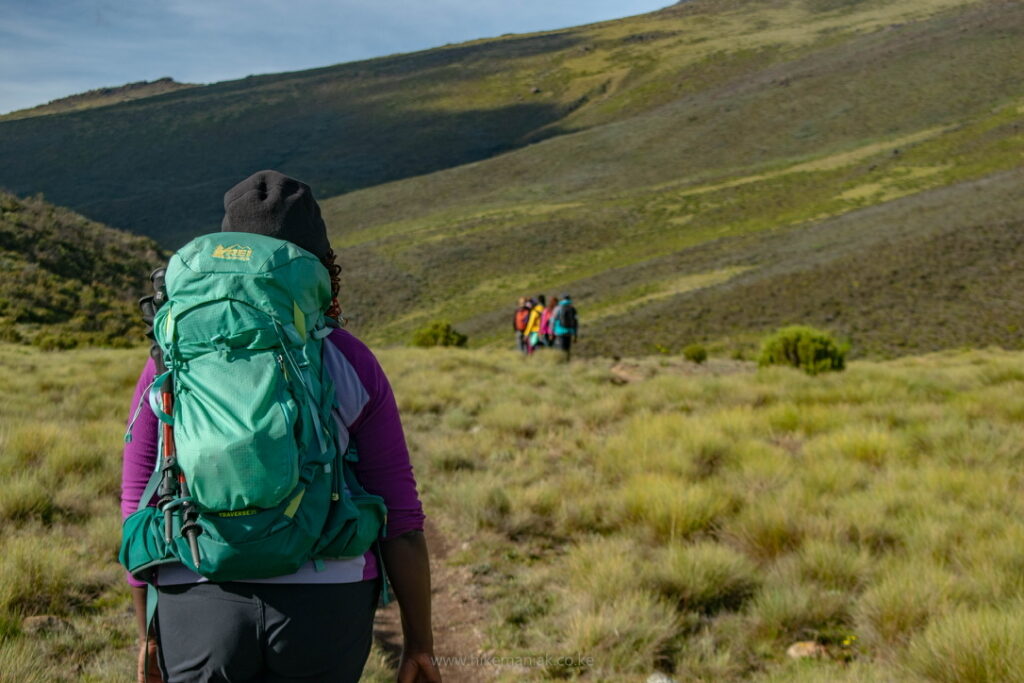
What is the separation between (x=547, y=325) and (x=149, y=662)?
16060 mm

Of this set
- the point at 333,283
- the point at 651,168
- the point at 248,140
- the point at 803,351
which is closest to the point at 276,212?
the point at 333,283

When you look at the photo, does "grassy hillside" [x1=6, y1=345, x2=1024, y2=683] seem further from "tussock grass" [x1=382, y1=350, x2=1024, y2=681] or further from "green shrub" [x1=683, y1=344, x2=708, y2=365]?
"green shrub" [x1=683, y1=344, x2=708, y2=365]

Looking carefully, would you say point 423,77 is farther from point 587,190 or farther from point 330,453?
point 330,453

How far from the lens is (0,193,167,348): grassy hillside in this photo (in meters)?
19.5

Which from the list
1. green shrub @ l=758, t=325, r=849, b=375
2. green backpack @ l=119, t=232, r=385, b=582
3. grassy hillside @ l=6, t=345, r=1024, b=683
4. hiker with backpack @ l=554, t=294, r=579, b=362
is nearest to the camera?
green backpack @ l=119, t=232, r=385, b=582

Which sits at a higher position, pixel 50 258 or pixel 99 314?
pixel 50 258

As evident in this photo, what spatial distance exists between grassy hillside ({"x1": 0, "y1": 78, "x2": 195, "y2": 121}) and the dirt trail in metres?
164

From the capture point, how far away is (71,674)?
3590 mm

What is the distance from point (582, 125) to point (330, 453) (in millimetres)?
105010

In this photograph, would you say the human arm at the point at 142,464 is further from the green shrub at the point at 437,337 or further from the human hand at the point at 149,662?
the green shrub at the point at 437,337

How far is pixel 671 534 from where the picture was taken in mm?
5676

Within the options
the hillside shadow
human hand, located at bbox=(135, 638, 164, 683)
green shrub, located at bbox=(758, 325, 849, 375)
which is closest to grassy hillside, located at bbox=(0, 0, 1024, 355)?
the hillside shadow

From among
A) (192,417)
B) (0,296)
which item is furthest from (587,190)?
(192,417)

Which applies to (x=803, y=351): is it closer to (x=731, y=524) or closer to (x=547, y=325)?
(x=547, y=325)
